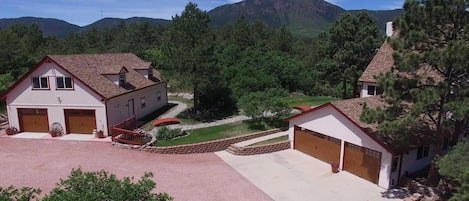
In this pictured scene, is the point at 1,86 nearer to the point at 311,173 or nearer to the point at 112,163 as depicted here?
the point at 112,163

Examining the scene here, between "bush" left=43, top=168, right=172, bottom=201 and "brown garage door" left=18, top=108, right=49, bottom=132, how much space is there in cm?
2405

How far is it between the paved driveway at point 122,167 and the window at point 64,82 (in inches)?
173

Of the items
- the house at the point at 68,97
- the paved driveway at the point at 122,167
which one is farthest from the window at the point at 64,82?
the paved driveway at the point at 122,167

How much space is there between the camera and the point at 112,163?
2198 cm

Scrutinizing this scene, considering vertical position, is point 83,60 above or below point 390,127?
above

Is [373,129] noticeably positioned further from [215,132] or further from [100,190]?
[100,190]

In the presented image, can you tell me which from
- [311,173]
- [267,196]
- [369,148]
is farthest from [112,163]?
[369,148]

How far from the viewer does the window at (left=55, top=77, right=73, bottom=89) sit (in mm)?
27766

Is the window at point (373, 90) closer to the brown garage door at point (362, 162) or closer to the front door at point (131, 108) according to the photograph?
the brown garage door at point (362, 162)

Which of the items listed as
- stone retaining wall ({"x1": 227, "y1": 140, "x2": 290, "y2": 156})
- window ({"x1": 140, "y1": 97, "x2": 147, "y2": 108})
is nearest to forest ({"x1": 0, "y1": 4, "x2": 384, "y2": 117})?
window ({"x1": 140, "y1": 97, "x2": 147, "y2": 108})

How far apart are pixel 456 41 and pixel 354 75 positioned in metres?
24.2

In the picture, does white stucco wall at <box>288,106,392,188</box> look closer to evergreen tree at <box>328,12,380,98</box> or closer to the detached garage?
the detached garage

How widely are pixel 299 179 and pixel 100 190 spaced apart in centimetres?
1404

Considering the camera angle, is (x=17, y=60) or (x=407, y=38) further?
(x=17, y=60)
